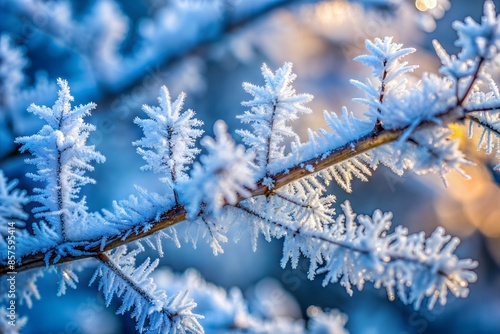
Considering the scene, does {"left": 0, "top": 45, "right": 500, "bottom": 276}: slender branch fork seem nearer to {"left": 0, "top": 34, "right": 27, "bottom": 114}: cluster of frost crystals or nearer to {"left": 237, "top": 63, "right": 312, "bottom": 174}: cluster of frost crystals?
{"left": 237, "top": 63, "right": 312, "bottom": 174}: cluster of frost crystals

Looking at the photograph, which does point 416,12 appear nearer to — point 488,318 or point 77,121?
point 77,121

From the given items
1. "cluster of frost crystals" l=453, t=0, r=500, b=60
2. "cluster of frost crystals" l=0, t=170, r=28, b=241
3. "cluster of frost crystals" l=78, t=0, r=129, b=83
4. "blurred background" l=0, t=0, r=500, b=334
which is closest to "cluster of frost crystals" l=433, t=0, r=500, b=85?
"cluster of frost crystals" l=453, t=0, r=500, b=60

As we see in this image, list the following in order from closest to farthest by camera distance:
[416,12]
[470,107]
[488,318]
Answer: [470,107]
[416,12]
[488,318]

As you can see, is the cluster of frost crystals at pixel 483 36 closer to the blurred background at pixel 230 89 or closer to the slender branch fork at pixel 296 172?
the slender branch fork at pixel 296 172

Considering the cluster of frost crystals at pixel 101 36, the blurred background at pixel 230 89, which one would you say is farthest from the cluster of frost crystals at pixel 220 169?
the cluster of frost crystals at pixel 101 36

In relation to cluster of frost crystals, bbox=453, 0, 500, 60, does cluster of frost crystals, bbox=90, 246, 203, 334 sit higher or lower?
lower

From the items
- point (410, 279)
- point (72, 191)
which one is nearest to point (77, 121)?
point (72, 191)

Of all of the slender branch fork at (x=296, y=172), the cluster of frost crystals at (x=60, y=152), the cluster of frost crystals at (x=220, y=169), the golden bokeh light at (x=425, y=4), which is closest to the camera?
the cluster of frost crystals at (x=220, y=169)
